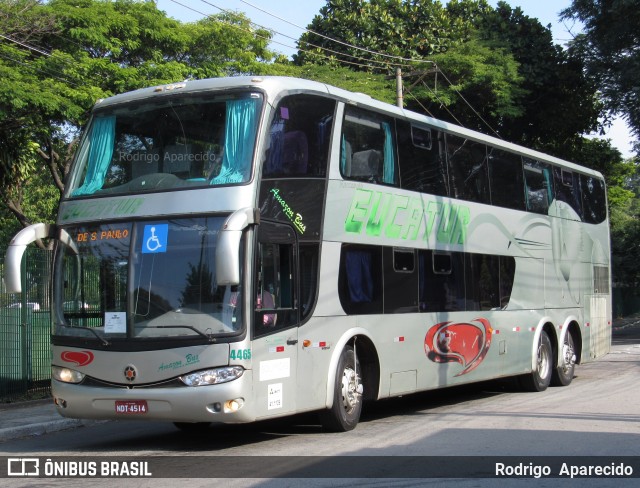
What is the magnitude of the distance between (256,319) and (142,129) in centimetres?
280

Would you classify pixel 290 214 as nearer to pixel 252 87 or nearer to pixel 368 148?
pixel 252 87

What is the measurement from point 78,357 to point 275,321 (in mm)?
2272

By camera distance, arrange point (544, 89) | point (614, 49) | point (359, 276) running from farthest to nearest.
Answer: point (544, 89)
point (614, 49)
point (359, 276)

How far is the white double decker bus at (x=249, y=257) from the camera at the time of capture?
352 inches

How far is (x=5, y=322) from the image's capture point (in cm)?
1411

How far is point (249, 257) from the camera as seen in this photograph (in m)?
9.05

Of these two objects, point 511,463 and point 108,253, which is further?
point 108,253

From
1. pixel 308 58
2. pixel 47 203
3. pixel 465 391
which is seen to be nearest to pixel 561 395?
pixel 465 391

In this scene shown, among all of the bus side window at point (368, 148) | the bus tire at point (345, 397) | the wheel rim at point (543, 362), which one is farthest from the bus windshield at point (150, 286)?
the wheel rim at point (543, 362)

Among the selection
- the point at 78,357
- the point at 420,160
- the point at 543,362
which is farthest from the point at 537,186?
the point at 78,357

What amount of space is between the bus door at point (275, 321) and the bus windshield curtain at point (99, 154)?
85.8 inches

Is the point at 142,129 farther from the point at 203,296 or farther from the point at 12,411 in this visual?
the point at 12,411

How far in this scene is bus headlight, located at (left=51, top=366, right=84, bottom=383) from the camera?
943 cm

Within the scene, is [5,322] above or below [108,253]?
below
